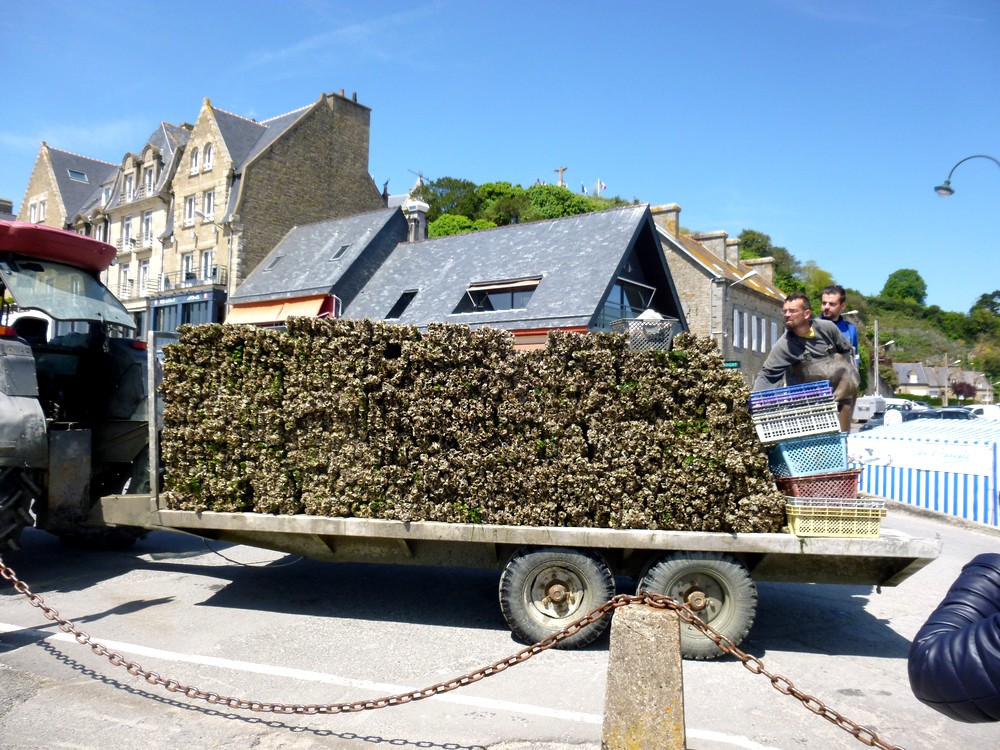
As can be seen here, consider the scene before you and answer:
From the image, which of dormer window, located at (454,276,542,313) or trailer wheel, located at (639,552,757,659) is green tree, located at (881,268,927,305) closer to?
dormer window, located at (454,276,542,313)

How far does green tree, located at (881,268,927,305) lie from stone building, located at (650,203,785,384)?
88.8 meters

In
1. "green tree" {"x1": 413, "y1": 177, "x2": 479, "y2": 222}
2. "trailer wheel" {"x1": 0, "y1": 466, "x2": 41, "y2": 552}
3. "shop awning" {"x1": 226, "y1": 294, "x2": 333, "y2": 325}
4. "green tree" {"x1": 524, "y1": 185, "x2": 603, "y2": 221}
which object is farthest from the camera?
"green tree" {"x1": 413, "y1": 177, "x2": 479, "y2": 222}

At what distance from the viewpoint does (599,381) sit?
17.6ft

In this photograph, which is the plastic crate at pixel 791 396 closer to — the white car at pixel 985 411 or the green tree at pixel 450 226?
the white car at pixel 985 411

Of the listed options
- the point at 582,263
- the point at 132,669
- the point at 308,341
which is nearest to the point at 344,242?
the point at 582,263

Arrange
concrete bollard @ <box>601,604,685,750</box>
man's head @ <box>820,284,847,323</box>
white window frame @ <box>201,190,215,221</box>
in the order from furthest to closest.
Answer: white window frame @ <box>201,190,215,221</box> < man's head @ <box>820,284,847,323</box> < concrete bollard @ <box>601,604,685,750</box>

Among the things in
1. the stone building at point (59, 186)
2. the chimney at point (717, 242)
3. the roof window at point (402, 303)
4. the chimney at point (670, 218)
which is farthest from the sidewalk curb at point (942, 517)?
the stone building at point (59, 186)

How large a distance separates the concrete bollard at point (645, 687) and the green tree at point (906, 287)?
130 meters

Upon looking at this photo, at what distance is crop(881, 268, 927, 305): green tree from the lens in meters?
117

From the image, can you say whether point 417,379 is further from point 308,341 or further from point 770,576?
point 770,576

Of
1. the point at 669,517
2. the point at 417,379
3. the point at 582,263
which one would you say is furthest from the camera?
the point at 582,263

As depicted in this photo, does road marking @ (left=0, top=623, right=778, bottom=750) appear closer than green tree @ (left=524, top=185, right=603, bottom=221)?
Yes

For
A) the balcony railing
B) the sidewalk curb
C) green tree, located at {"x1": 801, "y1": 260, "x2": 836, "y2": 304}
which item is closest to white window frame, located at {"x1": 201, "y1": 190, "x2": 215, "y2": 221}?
the balcony railing

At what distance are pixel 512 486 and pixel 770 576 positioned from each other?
6.66 feet
